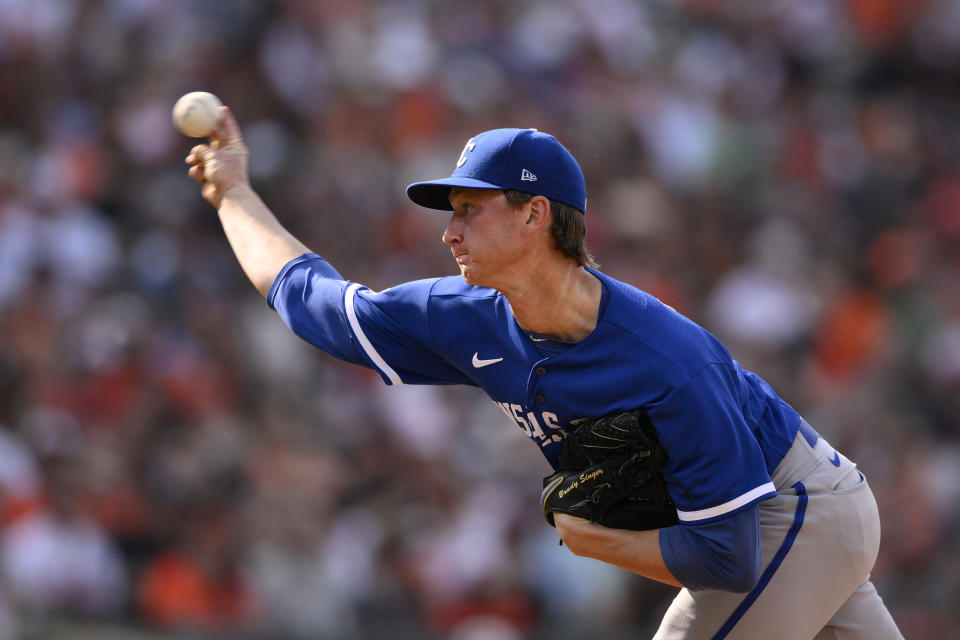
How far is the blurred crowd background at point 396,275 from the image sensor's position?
6730mm

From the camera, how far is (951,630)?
6.34 metres

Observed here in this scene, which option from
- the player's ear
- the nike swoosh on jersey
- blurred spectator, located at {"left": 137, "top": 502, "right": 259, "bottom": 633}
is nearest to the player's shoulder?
the player's ear

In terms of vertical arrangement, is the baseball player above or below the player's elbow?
above

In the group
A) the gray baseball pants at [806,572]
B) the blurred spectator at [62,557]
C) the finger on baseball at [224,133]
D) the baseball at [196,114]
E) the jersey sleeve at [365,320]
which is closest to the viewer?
the gray baseball pants at [806,572]

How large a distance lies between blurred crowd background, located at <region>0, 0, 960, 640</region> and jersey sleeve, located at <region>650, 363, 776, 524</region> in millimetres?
3435

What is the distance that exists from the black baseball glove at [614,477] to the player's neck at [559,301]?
245 mm

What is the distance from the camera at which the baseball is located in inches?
142

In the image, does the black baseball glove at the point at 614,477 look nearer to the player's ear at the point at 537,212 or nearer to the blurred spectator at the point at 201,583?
the player's ear at the point at 537,212

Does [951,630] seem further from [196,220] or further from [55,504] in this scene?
[196,220]

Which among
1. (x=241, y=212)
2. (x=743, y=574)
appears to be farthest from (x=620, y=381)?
(x=241, y=212)

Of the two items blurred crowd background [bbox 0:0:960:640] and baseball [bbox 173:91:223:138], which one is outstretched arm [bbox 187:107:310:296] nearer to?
baseball [bbox 173:91:223:138]

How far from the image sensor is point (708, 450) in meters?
3.00

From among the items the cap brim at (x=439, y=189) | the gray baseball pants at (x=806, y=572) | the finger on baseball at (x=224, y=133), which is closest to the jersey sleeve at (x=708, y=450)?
the gray baseball pants at (x=806, y=572)

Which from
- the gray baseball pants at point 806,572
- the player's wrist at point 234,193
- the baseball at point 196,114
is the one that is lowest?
the gray baseball pants at point 806,572
